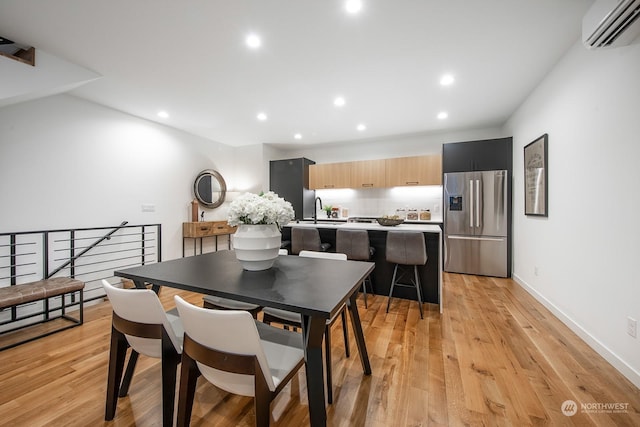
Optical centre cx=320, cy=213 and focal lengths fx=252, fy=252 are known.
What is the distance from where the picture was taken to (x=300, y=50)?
227cm

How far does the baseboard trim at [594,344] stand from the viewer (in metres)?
1.63

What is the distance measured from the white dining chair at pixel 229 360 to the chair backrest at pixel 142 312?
186 mm

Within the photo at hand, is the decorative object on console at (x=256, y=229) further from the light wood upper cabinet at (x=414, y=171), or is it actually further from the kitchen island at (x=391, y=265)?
the light wood upper cabinet at (x=414, y=171)

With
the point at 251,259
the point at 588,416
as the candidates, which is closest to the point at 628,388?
the point at 588,416

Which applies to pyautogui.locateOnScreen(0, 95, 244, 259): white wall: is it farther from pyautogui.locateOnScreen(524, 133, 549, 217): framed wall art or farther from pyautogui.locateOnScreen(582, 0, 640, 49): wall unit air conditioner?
pyautogui.locateOnScreen(524, 133, 549, 217): framed wall art

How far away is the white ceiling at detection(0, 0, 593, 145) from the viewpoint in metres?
1.81

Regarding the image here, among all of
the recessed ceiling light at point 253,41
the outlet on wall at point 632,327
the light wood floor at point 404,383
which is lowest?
the light wood floor at point 404,383

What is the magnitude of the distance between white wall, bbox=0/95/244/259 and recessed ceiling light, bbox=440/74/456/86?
4112mm

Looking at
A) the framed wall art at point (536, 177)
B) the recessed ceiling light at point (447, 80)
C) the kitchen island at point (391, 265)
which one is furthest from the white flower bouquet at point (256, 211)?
the framed wall art at point (536, 177)

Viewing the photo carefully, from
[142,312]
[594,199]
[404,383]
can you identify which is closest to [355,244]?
[404,383]

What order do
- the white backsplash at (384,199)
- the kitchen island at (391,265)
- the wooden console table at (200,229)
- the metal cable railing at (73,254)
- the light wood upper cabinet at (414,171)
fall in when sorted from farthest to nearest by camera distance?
the white backsplash at (384,199) → the light wood upper cabinet at (414,171) → the wooden console table at (200,229) → the kitchen island at (391,265) → the metal cable railing at (73,254)

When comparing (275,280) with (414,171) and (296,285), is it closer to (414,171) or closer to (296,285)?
(296,285)

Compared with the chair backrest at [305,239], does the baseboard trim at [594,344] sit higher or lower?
lower

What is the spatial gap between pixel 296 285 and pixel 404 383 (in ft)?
3.50
